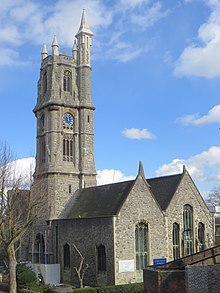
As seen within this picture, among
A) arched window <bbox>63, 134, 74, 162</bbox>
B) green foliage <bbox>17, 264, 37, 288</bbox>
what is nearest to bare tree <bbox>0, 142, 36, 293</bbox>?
green foliage <bbox>17, 264, 37, 288</bbox>

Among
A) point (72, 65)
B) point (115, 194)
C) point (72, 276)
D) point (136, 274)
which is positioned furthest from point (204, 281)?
point (72, 65)

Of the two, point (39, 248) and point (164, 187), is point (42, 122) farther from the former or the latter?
point (164, 187)

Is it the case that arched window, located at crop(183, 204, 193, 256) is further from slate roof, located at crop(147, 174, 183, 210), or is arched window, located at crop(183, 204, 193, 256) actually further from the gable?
the gable

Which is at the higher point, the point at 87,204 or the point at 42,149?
the point at 42,149

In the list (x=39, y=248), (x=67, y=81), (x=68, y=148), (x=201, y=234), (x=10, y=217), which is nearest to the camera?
(x=10, y=217)

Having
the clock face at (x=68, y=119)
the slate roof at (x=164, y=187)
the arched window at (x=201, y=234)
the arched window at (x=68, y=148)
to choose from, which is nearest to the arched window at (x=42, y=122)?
the clock face at (x=68, y=119)

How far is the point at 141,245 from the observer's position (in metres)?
41.1

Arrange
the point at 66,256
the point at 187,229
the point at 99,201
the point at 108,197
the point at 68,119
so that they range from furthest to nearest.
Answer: the point at 68,119 < the point at 66,256 < the point at 187,229 < the point at 99,201 < the point at 108,197

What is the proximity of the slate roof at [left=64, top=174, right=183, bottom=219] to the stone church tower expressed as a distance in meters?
2.31

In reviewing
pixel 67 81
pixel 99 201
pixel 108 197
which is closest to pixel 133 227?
pixel 108 197

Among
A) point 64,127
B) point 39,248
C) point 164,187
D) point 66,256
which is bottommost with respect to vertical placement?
point 66,256

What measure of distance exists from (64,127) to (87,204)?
11.3 meters

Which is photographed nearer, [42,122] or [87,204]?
[87,204]

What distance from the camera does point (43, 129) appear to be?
5472 cm
